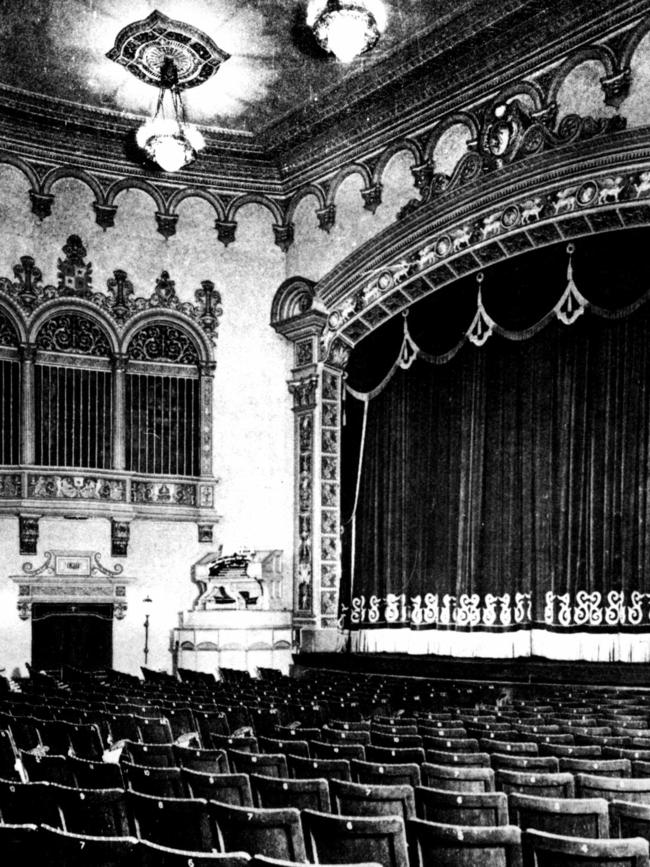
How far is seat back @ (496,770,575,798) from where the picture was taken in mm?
4309

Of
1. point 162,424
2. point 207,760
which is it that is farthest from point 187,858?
point 162,424

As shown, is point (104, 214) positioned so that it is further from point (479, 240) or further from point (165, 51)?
point (479, 240)

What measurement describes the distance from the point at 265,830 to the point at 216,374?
12.4 meters

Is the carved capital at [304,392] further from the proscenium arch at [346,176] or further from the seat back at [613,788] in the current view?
the seat back at [613,788]

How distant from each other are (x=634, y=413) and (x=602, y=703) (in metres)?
5.02

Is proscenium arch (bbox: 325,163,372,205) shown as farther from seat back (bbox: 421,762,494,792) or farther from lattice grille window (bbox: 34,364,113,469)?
seat back (bbox: 421,762,494,792)

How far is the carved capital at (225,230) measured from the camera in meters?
15.8

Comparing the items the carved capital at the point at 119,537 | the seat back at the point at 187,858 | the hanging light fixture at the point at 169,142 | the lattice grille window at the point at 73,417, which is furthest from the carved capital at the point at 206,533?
the seat back at the point at 187,858

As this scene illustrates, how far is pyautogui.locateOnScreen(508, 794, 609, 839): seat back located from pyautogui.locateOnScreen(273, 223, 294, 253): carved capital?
42.7 ft

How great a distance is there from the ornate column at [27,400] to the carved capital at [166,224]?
9.19 ft

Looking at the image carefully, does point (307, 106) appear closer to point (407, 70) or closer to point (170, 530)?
point (407, 70)

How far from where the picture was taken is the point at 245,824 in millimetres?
3506

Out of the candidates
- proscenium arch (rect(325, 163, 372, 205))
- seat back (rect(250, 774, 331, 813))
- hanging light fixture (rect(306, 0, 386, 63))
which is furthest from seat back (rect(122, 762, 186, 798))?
proscenium arch (rect(325, 163, 372, 205))

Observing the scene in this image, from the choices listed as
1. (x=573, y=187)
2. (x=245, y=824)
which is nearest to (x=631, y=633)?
(x=573, y=187)
